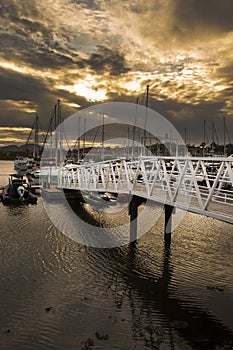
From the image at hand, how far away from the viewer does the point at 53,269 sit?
14000 mm

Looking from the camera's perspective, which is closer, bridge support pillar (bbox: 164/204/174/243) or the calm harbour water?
the calm harbour water

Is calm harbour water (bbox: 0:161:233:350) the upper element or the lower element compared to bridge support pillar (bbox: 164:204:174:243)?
lower

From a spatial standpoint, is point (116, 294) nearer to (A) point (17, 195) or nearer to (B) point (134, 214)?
(B) point (134, 214)

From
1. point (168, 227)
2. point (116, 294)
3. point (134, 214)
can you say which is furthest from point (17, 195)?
point (116, 294)

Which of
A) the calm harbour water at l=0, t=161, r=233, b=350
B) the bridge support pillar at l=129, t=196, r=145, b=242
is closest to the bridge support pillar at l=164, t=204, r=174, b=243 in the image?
the calm harbour water at l=0, t=161, r=233, b=350

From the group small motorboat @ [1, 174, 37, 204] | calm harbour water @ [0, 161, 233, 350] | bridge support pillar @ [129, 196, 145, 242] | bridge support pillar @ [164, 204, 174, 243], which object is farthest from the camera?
small motorboat @ [1, 174, 37, 204]

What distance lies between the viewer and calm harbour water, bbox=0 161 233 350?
8.95 m

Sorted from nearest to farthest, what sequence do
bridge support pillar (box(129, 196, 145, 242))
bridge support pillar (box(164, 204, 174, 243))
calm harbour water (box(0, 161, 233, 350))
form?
calm harbour water (box(0, 161, 233, 350)), bridge support pillar (box(164, 204, 174, 243)), bridge support pillar (box(129, 196, 145, 242))

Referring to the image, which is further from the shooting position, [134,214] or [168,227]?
[134,214]

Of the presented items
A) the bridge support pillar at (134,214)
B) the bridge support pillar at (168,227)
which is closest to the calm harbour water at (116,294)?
the bridge support pillar at (168,227)

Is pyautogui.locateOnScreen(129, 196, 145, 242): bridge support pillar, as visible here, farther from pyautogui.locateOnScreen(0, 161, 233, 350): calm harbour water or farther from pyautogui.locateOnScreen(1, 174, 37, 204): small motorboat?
pyautogui.locateOnScreen(1, 174, 37, 204): small motorboat

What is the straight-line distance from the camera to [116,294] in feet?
38.6

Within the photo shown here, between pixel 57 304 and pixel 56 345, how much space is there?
2308 mm

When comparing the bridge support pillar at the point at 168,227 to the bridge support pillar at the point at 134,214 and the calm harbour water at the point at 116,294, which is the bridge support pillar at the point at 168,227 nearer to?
the calm harbour water at the point at 116,294
